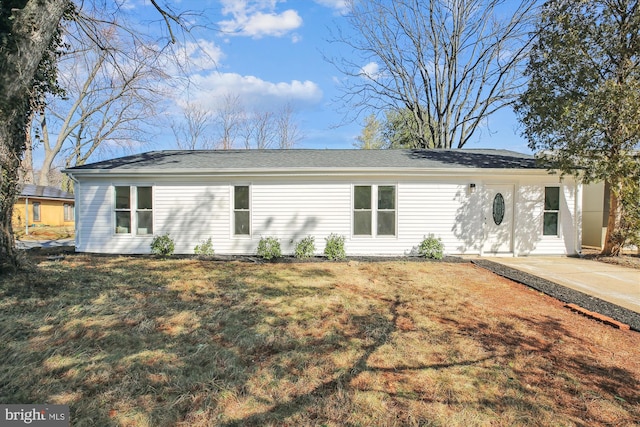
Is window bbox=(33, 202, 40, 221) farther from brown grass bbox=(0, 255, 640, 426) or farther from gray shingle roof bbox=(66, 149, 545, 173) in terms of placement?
brown grass bbox=(0, 255, 640, 426)

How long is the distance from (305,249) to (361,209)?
77.5 inches

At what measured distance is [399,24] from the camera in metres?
17.7

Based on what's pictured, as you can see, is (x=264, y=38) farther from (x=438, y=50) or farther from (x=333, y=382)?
(x=438, y=50)

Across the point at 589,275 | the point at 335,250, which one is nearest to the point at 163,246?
the point at 335,250

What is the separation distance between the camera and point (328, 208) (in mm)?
Result: 8797

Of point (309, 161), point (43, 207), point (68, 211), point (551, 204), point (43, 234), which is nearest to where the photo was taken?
point (551, 204)

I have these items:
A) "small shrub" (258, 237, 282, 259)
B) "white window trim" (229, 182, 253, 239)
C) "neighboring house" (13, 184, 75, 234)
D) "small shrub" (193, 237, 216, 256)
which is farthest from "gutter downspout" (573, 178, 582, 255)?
"neighboring house" (13, 184, 75, 234)

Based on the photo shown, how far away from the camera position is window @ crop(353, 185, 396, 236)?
8766 mm

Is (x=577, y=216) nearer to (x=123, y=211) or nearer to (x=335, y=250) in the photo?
(x=335, y=250)

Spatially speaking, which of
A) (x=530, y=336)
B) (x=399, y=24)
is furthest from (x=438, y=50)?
(x=530, y=336)

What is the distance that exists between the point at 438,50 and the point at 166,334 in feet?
65.3

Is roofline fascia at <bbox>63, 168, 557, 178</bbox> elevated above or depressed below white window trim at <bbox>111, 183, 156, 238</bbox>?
above

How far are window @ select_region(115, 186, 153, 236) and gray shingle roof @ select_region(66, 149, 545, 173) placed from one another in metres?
0.68

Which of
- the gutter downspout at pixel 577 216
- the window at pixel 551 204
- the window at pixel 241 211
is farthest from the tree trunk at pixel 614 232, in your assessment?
the window at pixel 241 211
